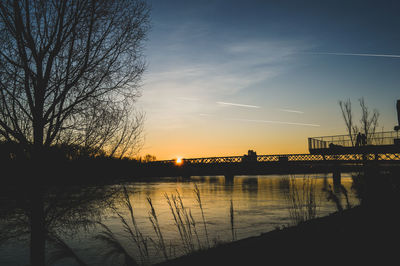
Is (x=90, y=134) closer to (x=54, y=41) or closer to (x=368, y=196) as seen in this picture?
(x=54, y=41)

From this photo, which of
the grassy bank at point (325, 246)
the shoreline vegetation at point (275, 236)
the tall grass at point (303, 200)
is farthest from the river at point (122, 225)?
the grassy bank at point (325, 246)

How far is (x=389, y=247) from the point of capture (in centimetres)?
528

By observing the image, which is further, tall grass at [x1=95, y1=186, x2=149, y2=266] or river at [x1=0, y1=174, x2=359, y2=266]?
river at [x1=0, y1=174, x2=359, y2=266]

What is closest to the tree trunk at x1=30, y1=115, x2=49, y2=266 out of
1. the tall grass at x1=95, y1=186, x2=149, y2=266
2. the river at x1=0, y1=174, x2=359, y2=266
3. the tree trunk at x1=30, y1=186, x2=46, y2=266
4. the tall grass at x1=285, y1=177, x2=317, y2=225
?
the tree trunk at x1=30, y1=186, x2=46, y2=266

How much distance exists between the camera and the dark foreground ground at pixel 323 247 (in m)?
4.86

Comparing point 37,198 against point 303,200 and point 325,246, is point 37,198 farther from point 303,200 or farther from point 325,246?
point 303,200

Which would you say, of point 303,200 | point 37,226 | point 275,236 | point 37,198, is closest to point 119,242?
point 37,226

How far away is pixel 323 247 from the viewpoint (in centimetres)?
546

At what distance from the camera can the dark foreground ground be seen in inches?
191

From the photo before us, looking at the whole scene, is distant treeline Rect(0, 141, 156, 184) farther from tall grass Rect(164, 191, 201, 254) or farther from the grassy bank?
the grassy bank

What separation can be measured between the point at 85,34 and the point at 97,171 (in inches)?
117

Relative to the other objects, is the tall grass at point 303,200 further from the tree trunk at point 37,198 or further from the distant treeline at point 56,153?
the tree trunk at point 37,198

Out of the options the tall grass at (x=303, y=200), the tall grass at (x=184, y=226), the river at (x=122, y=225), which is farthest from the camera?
the tall grass at (x=303, y=200)

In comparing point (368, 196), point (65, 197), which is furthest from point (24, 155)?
point (368, 196)
